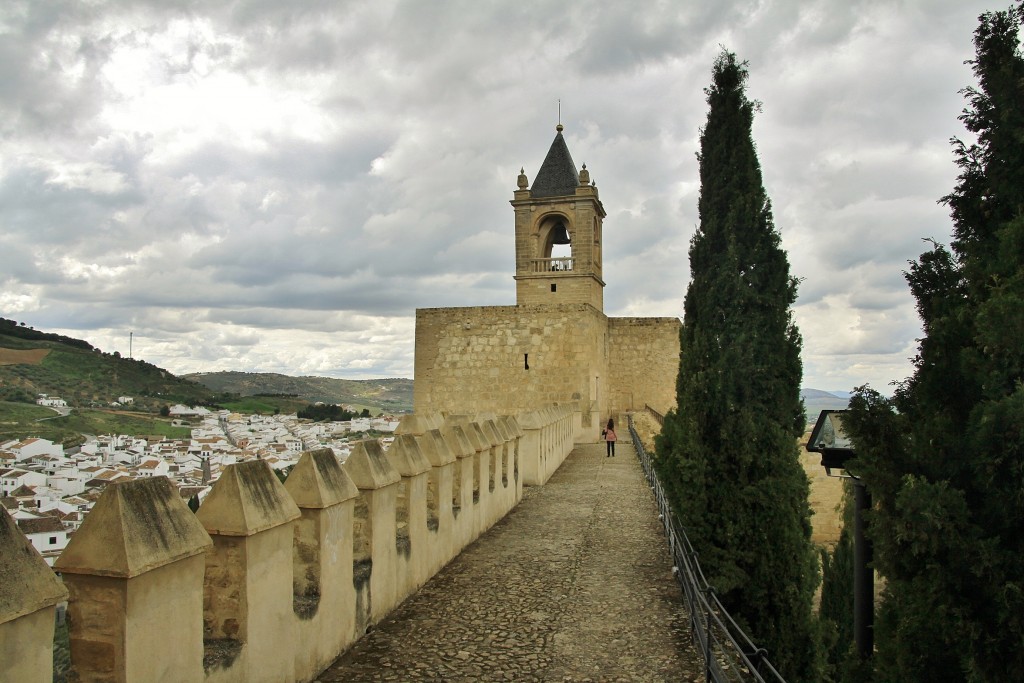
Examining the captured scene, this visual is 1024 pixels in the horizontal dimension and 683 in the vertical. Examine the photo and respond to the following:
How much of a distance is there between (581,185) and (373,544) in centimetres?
2082

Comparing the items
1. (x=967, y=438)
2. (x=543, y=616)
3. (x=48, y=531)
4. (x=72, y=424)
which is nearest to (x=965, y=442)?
(x=967, y=438)

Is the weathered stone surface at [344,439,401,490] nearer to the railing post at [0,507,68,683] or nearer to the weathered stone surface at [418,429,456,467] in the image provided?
the weathered stone surface at [418,429,456,467]

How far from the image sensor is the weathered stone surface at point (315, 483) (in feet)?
15.4

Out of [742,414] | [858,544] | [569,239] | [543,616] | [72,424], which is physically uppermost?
[569,239]

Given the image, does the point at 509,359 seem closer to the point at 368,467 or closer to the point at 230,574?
the point at 368,467

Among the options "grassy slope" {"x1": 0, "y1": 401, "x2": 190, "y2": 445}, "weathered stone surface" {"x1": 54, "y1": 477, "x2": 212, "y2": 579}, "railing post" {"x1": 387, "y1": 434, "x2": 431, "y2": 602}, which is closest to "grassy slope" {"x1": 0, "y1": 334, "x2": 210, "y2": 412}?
"grassy slope" {"x1": 0, "y1": 401, "x2": 190, "y2": 445}

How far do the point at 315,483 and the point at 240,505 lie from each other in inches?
35.7

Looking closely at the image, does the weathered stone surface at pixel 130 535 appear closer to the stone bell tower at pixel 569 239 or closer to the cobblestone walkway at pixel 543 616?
the cobblestone walkway at pixel 543 616

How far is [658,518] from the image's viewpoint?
10.3 m

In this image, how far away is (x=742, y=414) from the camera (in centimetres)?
820

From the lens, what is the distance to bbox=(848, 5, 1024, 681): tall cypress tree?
11.3 ft

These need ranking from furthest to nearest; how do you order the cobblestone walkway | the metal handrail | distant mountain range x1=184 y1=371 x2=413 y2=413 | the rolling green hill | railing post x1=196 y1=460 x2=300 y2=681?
distant mountain range x1=184 y1=371 x2=413 y2=413
the rolling green hill
the cobblestone walkway
the metal handrail
railing post x1=196 y1=460 x2=300 y2=681

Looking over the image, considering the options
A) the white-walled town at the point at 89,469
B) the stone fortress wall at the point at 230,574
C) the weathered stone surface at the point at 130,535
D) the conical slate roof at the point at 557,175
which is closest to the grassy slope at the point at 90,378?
the white-walled town at the point at 89,469

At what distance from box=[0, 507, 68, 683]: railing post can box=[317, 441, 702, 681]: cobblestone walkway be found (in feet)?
7.53
